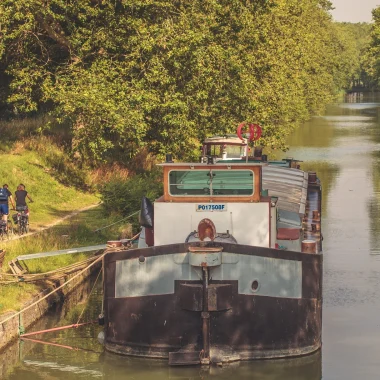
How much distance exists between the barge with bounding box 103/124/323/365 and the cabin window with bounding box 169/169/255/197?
2cm

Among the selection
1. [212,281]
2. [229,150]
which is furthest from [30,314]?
[229,150]

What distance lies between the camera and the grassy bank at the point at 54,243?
21.8 m

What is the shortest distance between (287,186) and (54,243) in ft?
21.8

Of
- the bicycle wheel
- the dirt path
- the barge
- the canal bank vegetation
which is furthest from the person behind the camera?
the canal bank vegetation

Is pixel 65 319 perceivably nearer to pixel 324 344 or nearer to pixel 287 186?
pixel 324 344

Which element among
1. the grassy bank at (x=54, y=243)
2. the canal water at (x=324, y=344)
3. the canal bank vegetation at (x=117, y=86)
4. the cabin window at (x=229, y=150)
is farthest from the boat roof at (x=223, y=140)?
the grassy bank at (x=54, y=243)

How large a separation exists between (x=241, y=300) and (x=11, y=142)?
26126 mm

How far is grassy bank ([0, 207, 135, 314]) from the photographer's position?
21781mm

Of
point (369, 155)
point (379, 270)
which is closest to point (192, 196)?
point (379, 270)

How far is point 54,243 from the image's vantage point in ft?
85.4

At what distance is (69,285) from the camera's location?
24.8m

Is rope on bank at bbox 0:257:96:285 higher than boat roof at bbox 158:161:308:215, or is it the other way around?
boat roof at bbox 158:161:308:215

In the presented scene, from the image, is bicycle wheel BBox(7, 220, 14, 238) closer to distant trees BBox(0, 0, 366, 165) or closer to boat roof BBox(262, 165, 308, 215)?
distant trees BBox(0, 0, 366, 165)

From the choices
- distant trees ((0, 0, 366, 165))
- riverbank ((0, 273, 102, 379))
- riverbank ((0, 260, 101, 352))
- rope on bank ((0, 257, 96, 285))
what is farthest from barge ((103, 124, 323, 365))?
distant trees ((0, 0, 366, 165))
